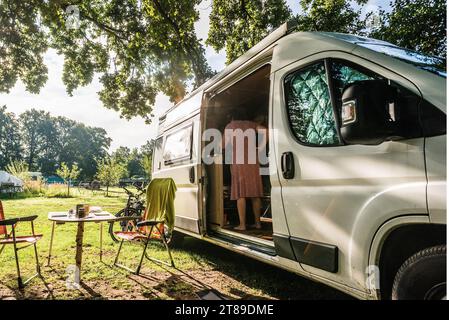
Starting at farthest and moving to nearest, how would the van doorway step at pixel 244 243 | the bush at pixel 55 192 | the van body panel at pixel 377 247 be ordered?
1. the bush at pixel 55 192
2. the van doorway step at pixel 244 243
3. the van body panel at pixel 377 247

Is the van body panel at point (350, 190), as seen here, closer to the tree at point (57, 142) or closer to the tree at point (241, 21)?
the tree at point (241, 21)

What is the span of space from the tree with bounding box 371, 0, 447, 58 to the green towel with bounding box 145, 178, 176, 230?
30.2ft

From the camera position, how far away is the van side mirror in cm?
167

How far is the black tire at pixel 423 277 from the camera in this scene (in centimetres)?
160

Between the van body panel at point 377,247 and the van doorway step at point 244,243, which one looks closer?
the van body panel at point 377,247

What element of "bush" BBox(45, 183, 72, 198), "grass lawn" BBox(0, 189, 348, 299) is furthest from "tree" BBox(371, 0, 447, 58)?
"bush" BBox(45, 183, 72, 198)

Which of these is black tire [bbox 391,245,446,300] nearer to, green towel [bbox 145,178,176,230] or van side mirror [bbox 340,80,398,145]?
van side mirror [bbox 340,80,398,145]

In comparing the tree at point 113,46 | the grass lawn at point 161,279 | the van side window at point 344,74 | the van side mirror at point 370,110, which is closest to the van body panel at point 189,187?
the grass lawn at point 161,279

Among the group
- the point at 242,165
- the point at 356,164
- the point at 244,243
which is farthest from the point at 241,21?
the point at 356,164

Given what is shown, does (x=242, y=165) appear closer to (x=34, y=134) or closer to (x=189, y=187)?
(x=189, y=187)

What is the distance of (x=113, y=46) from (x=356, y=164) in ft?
44.6

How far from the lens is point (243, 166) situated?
467 cm
